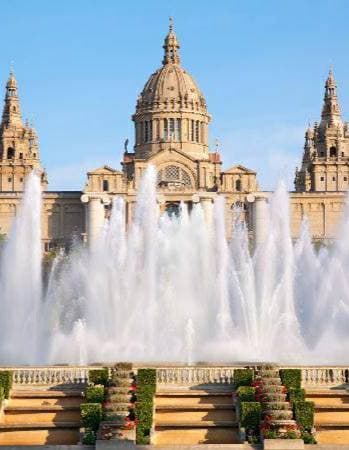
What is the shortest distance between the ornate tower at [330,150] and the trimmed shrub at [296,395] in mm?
91029

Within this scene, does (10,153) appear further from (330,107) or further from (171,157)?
(330,107)

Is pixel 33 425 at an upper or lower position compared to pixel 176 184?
lower

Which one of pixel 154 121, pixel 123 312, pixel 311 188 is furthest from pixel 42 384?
pixel 154 121

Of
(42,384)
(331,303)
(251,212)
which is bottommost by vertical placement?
(42,384)

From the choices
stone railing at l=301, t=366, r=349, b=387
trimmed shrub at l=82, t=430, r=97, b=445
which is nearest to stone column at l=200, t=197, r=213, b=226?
stone railing at l=301, t=366, r=349, b=387

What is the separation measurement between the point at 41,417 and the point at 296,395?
6.45m

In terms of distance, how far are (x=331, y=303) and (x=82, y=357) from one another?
10.7 metres

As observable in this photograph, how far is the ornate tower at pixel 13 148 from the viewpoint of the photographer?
379ft

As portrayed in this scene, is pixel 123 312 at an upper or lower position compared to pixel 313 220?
lower

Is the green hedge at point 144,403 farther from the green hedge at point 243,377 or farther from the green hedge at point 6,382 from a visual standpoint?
the green hedge at point 6,382

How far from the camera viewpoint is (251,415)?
27406 mm

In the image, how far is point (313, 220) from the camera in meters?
117

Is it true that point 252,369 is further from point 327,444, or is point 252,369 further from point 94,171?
point 94,171

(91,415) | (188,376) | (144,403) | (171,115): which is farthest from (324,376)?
(171,115)
